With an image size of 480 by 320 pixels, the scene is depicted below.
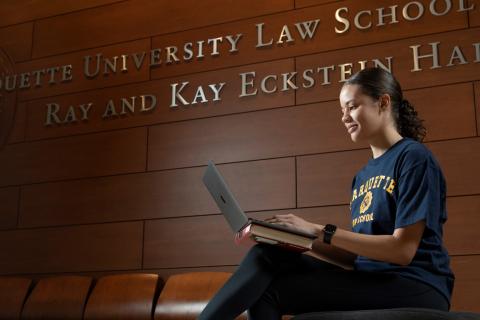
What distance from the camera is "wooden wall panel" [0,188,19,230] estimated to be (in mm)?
4887

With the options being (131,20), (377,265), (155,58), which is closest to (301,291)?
(377,265)

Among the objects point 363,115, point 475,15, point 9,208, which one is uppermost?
point 475,15

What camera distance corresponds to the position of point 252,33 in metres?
4.50

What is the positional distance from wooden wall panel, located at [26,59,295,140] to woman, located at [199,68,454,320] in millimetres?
2016

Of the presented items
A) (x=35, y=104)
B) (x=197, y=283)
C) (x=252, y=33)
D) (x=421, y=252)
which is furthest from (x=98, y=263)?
(x=421, y=252)

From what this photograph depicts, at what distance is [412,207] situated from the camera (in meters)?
2.18

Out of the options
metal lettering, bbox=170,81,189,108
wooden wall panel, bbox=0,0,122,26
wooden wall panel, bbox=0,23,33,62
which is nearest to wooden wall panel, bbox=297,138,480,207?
metal lettering, bbox=170,81,189,108

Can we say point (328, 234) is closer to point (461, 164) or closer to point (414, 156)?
point (414, 156)

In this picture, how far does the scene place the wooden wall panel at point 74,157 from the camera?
4.65 metres

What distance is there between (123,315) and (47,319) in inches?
21.3

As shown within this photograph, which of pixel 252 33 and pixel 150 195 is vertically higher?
pixel 252 33

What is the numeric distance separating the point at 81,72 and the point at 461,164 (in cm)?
282

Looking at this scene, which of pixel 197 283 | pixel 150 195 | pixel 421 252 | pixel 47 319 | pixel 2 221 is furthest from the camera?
pixel 2 221

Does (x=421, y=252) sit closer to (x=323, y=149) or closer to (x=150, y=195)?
(x=323, y=149)
